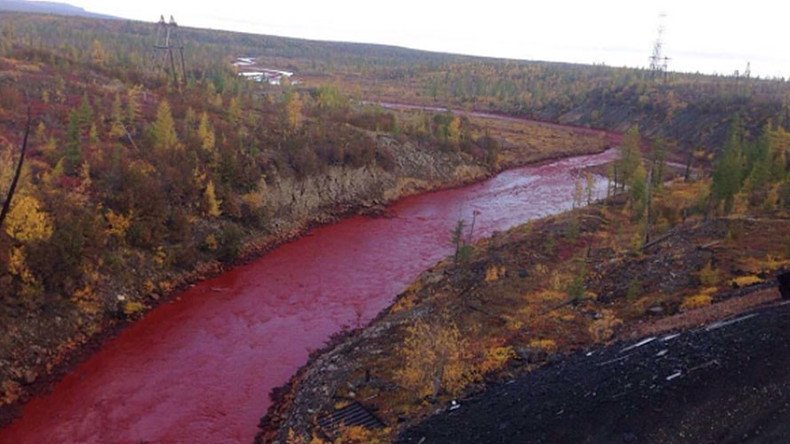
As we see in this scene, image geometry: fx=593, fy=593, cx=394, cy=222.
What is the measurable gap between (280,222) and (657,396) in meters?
33.9

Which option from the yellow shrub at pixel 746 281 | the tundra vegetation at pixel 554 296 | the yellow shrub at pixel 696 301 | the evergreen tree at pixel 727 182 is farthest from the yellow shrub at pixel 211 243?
the evergreen tree at pixel 727 182

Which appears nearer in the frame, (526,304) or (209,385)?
(209,385)

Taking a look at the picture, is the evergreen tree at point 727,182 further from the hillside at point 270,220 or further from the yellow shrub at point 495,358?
the yellow shrub at point 495,358

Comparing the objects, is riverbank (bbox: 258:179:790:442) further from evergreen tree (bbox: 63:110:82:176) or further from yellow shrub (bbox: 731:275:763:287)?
evergreen tree (bbox: 63:110:82:176)

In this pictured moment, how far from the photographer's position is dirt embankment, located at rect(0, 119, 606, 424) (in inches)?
965

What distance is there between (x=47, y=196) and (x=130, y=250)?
498 centimetres

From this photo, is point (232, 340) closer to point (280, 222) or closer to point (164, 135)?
point (280, 222)

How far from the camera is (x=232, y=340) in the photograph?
2919cm

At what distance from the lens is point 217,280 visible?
36.4 meters

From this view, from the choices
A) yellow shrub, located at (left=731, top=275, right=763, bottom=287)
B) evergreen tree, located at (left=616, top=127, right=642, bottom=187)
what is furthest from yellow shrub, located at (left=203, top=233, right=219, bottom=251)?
evergreen tree, located at (left=616, top=127, right=642, bottom=187)

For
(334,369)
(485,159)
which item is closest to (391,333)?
(334,369)

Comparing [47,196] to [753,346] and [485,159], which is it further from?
[485,159]

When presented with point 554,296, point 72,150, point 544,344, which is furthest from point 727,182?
point 72,150

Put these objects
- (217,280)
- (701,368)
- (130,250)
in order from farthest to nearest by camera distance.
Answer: (217,280)
(130,250)
(701,368)
